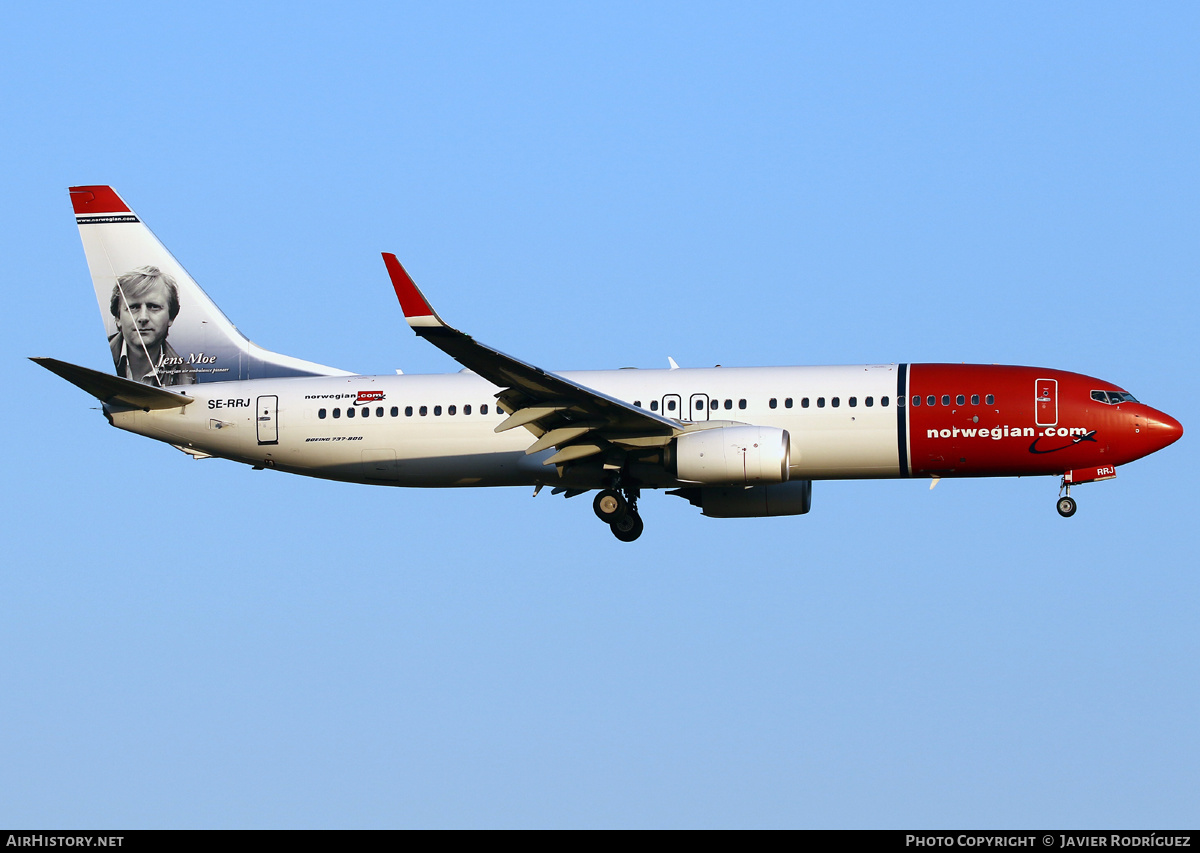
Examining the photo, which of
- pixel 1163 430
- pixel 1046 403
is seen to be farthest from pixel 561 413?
pixel 1163 430

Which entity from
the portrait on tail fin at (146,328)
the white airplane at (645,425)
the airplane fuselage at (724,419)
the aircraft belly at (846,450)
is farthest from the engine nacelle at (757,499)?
the portrait on tail fin at (146,328)

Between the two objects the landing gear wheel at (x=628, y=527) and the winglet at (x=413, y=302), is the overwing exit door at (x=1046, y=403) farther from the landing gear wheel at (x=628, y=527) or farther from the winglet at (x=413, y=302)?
the winglet at (x=413, y=302)

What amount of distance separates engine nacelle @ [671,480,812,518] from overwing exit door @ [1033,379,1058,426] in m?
6.11

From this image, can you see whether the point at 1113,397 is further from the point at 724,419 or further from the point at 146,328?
the point at 146,328

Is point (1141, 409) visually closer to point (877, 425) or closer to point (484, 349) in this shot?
point (877, 425)

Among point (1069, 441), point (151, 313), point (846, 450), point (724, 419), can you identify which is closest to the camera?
point (1069, 441)

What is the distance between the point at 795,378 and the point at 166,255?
18.7 metres

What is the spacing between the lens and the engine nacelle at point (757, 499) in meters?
40.9

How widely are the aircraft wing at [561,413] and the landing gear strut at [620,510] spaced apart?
793 mm

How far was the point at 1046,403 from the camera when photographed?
38.2m

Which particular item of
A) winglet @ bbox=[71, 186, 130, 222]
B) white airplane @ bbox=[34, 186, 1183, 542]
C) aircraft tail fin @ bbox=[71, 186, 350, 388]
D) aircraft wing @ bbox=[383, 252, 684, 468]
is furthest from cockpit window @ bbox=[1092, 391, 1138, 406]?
winglet @ bbox=[71, 186, 130, 222]

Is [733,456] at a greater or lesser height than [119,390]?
lesser

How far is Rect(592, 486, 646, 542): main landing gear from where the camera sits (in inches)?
1560

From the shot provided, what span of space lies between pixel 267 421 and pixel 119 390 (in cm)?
386
